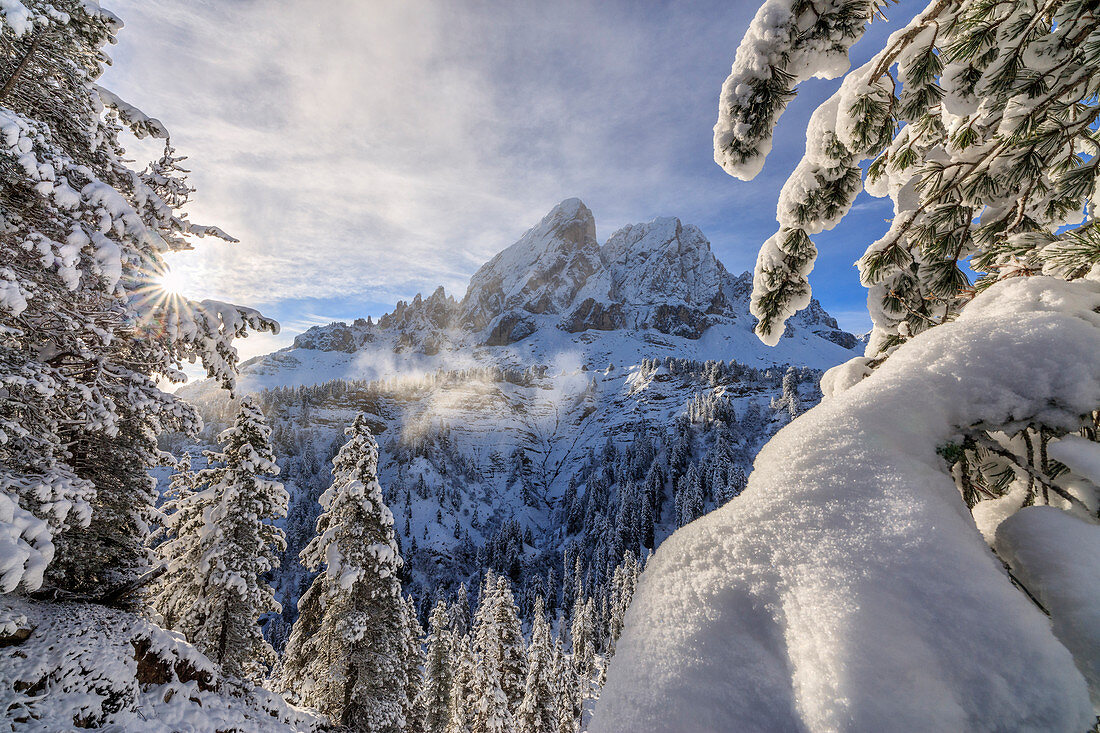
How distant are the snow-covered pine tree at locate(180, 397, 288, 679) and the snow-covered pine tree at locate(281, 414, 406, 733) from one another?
4.19ft

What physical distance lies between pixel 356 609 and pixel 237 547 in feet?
12.7

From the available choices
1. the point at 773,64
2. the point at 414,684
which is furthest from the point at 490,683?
the point at 773,64

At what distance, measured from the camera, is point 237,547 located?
12359 mm

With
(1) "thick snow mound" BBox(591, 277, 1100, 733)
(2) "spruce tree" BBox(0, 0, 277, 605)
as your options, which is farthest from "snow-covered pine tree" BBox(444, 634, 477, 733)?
(1) "thick snow mound" BBox(591, 277, 1100, 733)

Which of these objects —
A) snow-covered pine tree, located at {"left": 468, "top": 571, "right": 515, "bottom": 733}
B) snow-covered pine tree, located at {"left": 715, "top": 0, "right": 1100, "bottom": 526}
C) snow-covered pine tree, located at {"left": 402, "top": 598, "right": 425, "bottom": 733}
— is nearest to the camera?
snow-covered pine tree, located at {"left": 715, "top": 0, "right": 1100, "bottom": 526}

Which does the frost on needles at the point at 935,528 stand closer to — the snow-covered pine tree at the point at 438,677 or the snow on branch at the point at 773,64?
the snow on branch at the point at 773,64

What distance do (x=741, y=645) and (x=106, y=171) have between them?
36.0 feet

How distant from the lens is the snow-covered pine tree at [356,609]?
41.3ft

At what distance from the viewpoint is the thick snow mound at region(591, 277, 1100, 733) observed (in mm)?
822

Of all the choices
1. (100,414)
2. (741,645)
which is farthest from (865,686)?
(100,414)

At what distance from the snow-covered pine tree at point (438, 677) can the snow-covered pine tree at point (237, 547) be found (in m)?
10.2

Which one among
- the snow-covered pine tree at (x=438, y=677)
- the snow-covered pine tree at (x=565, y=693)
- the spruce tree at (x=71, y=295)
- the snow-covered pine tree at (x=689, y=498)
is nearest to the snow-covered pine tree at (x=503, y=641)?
the snow-covered pine tree at (x=438, y=677)

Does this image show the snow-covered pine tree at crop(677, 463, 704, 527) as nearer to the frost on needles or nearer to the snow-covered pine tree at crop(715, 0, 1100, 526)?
the snow-covered pine tree at crop(715, 0, 1100, 526)

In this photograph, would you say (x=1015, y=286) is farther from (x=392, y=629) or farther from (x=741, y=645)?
(x=392, y=629)
